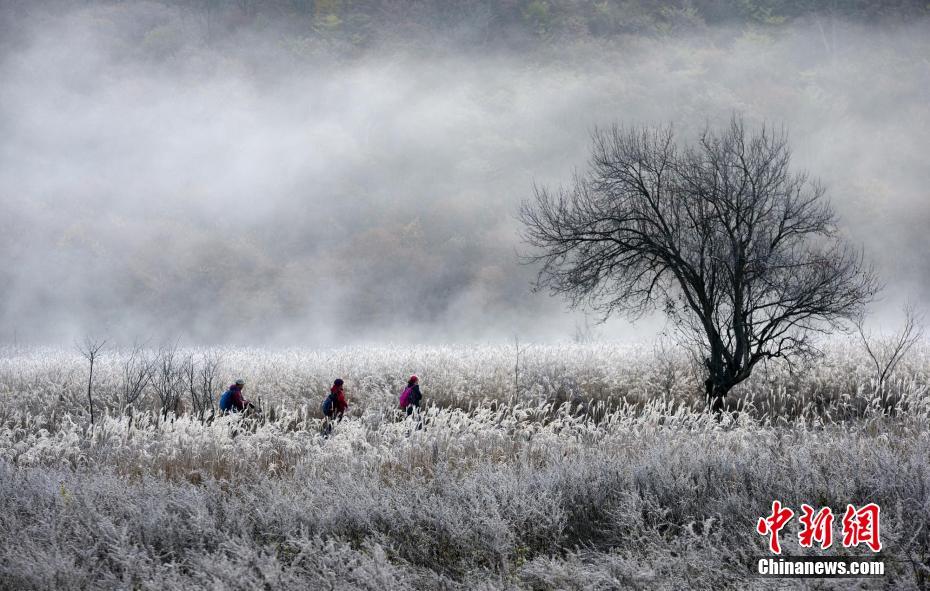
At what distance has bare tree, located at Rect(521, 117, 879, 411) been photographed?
1245 centimetres

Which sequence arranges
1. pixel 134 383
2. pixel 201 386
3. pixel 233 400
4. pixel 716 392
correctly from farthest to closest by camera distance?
pixel 201 386 < pixel 134 383 < pixel 716 392 < pixel 233 400

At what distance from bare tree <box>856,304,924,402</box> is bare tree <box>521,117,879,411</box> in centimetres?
132

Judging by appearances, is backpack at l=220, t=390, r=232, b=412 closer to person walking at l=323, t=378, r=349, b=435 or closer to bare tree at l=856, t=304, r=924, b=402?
person walking at l=323, t=378, r=349, b=435

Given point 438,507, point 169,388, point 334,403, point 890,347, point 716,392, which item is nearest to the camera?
point 438,507

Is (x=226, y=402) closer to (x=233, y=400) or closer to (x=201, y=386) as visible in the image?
(x=233, y=400)

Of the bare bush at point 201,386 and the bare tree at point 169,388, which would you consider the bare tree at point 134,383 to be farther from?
the bare bush at point 201,386

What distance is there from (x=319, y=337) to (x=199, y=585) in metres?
52.0

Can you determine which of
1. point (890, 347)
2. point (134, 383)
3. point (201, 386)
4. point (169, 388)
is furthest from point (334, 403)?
point (890, 347)

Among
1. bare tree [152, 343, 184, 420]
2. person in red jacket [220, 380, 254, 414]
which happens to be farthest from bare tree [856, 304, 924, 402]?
bare tree [152, 343, 184, 420]

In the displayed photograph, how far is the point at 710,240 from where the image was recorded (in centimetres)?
1277

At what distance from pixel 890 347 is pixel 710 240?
314 inches

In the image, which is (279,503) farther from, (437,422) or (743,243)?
(743,243)

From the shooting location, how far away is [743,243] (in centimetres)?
1254

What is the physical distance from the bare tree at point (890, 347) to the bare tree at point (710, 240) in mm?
1323
